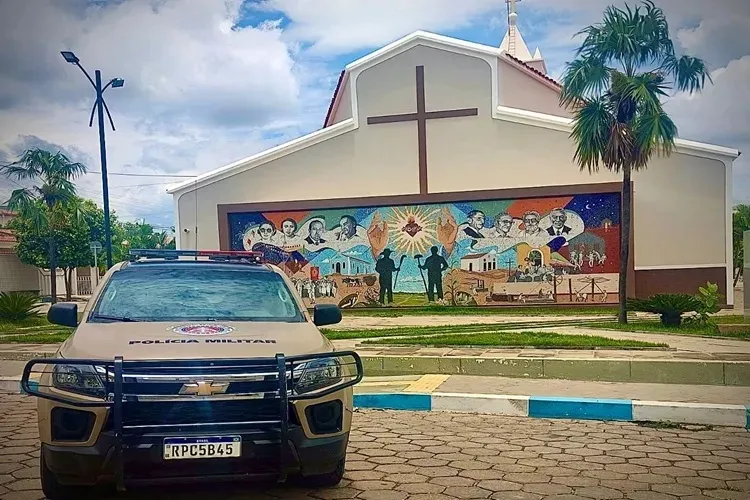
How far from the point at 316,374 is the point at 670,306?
1085cm

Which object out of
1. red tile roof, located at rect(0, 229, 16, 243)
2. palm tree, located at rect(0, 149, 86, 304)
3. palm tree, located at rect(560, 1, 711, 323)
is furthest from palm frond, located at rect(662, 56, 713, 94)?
red tile roof, located at rect(0, 229, 16, 243)

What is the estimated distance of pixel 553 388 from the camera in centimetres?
880

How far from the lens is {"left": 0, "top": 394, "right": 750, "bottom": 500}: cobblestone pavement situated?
4.88 metres

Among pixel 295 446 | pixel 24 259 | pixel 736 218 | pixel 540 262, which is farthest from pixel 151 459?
pixel 24 259

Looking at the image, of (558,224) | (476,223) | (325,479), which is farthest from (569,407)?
(476,223)

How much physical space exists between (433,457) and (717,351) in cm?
636

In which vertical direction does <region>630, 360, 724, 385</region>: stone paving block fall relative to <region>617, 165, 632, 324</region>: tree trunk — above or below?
below

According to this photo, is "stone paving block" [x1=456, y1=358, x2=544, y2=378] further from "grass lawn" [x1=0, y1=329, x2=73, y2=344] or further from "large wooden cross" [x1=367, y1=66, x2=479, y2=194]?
"large wooden cross" [x1=367, y1=66, x2=479, y2=194]

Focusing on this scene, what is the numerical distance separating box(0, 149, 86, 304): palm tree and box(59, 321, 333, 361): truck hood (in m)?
15.5

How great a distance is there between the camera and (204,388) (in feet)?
13.5

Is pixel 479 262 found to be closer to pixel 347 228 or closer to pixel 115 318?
pixel 347 228

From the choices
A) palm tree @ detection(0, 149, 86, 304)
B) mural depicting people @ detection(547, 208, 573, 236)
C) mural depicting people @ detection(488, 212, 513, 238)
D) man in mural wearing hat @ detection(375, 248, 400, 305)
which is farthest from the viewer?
man in mural wearing hat @ detection(375, 248, 400, 305)

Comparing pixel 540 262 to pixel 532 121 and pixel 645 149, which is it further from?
pixel 645 149

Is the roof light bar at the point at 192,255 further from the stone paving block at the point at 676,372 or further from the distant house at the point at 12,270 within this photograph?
the distant house at the point at 12,270
